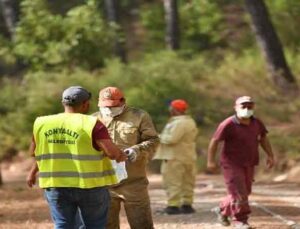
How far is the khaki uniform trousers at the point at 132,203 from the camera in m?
7.86

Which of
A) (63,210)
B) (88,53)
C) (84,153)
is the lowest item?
(63,210)

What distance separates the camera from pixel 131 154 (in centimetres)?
748

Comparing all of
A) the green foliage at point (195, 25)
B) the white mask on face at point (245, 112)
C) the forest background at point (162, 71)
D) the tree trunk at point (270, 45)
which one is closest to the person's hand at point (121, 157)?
the white mask on face at point (245, 112)

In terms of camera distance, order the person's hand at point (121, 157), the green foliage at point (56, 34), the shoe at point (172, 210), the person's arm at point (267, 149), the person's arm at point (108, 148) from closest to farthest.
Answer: the person's arm at point (108, 148)
the person's hand at point (121, 157)
the person's arm at point (267, 149)
the shoe at point (172, 210)
the green foliage at point (56, 34)

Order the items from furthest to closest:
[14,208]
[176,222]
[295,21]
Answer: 1. [295,21]
2. [14,208]
3. [176,222]

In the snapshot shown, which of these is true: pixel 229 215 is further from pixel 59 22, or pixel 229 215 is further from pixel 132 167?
pixel 59 22

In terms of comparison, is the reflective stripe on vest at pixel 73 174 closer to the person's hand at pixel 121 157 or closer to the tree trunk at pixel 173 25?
the person's hand at pixel 121 157

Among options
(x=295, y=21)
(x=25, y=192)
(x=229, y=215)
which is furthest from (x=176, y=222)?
(x=295, y=21)

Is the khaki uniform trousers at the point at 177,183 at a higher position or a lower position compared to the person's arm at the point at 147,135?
lower

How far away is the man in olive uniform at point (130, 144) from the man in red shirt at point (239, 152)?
1.82 m

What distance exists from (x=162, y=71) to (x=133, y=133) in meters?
15.4

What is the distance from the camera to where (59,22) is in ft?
82.5

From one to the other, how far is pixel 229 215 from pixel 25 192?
6417 mm

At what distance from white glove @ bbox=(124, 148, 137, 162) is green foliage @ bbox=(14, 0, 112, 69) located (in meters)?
17.5
